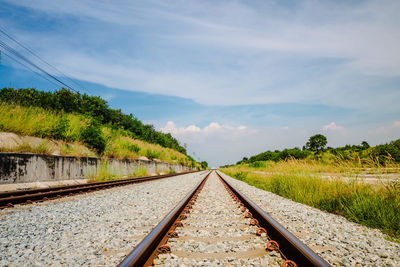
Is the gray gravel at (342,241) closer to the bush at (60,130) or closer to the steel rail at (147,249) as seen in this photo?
the steel rail at (147,249)

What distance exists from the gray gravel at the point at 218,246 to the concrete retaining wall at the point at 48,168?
21.8ft

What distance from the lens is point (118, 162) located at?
47.3ft

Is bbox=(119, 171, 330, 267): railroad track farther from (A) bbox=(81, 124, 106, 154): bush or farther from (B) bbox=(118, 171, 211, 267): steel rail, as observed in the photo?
(A) bbox=(81, 124, 106, 154): bush

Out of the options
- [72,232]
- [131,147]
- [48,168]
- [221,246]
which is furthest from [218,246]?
[131,147]

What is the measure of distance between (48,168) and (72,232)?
6.69 meters

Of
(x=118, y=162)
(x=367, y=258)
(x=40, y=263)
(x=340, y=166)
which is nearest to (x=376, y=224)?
(x=367, y=258)

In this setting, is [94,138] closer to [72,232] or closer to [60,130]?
[60,130]

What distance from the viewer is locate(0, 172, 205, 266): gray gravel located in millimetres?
2248

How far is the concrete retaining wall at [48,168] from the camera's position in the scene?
687 cm

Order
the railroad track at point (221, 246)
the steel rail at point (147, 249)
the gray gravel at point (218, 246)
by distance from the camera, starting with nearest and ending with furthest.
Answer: the steel rail at point (147, 249) < the railroad track at point (221, 246) < the gray gravel at point (218, 246)

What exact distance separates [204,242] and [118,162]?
42.6 ft

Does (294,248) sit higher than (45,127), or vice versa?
(45,127)

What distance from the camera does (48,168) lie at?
840cm

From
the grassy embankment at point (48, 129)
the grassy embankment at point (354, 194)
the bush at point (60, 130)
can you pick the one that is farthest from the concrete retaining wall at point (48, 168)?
the grassy embankment at point (354, 194)
